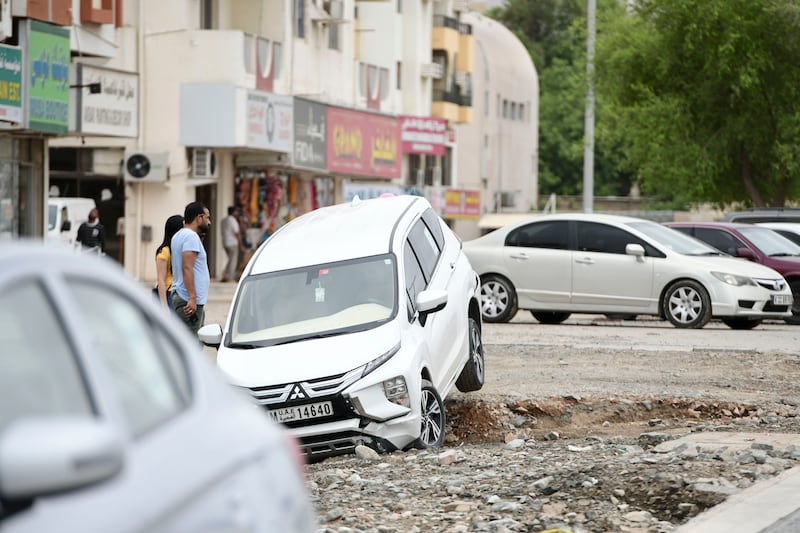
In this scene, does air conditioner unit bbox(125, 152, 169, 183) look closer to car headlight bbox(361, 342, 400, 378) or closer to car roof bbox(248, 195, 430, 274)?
car roof bbox(248, 195, 430, 274)

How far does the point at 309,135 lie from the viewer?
146ft

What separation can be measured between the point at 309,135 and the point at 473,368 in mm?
31352

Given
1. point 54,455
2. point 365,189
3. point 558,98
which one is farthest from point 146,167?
point 558,98

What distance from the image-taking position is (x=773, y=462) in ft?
30.9

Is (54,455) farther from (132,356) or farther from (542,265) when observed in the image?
(542,265)

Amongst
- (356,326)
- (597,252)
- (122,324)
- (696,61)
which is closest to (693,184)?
(696,61)

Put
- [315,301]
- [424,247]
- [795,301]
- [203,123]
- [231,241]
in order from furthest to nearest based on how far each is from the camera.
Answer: [231,241] → [203,123] → [795,301] → [424,247] → [315,301]

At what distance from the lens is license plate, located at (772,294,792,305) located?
22.5m

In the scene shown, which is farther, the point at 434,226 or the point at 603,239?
the point at 603,239

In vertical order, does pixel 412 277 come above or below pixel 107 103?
below

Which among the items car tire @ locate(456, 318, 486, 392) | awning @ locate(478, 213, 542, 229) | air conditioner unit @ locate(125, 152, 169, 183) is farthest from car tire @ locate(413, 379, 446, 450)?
awning @ locate(478, 213, 542, 229)

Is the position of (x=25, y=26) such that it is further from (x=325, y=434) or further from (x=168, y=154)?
(x=325, y=434)

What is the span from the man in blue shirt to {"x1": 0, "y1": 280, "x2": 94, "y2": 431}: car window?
10376 mm

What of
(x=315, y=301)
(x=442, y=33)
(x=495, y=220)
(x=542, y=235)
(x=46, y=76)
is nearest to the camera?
(x=315, y=301)
